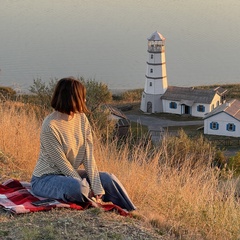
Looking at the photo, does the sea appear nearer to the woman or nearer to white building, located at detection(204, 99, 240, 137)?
white building, located at detection(204, 99, 240, 137)

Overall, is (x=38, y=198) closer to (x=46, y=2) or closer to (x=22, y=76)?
(x=22, y=76)

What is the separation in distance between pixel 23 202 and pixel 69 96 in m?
→ 0.94

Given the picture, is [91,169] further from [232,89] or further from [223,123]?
[232,89]

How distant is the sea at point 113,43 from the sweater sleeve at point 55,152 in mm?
17665

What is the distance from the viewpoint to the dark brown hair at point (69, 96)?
13.6ft

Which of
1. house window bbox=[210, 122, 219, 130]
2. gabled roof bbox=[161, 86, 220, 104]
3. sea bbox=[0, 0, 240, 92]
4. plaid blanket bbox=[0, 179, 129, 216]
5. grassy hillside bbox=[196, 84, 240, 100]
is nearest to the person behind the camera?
plaid blanket bbox=[0, 179, 129, 216]

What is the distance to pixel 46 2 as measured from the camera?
177 feet

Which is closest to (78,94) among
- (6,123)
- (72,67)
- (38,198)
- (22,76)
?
(38,198)

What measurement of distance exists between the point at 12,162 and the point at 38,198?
1742 millimetres

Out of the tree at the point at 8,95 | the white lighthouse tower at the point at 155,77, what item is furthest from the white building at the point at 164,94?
the tree at the point at 8,95

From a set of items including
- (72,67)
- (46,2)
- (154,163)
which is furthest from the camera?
(46,2)

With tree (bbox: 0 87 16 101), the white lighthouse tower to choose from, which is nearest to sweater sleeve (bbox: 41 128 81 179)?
tree (bbox: 0 87 16 101)

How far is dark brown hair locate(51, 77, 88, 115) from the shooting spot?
4.14m

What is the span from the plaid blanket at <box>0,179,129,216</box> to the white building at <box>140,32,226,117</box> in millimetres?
27073
